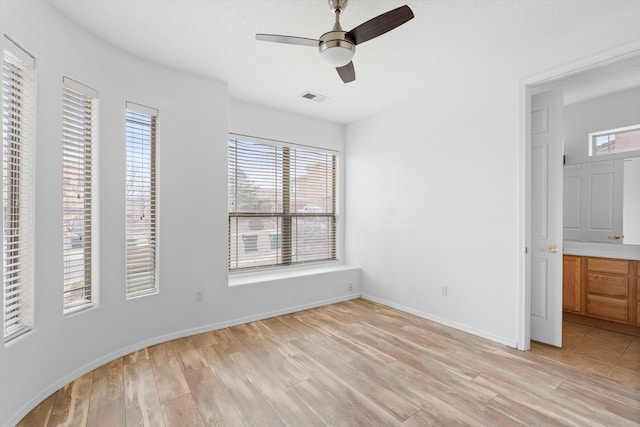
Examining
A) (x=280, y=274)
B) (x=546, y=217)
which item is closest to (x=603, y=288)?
(x=546, y=217)

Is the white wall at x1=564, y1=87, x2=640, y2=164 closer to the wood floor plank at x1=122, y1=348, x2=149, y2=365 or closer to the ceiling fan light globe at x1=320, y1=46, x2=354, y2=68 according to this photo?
the ceiling fan light globe at x1=320, y1=46, x2=354, y2=68

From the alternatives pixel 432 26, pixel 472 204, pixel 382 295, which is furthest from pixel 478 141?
pixel 382 295

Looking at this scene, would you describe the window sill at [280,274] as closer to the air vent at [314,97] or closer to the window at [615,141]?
the air vent at [314,97]

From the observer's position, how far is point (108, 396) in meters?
2.18

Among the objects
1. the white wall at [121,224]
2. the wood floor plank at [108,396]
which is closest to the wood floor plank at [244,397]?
the wood floor plank at [108,396]

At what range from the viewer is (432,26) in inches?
94.6

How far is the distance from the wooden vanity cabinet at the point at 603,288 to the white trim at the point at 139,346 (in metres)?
2.69

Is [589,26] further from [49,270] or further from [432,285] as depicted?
[49,270]

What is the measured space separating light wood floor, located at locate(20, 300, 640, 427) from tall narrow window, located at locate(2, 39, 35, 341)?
0.73m

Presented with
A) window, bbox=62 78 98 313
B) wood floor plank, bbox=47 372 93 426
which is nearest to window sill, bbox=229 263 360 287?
window, bbox=62 78 98 313

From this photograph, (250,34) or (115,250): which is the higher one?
(250,34)

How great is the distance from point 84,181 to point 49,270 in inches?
30.4

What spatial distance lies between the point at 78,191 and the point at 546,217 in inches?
168

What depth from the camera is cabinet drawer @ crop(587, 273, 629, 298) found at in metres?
3.31
